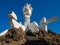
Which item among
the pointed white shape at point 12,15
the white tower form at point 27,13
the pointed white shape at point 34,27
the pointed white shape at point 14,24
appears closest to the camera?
the pointed white shape at point 14,24

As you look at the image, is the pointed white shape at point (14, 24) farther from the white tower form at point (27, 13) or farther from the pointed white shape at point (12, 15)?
the white tower form at point (27, 13)

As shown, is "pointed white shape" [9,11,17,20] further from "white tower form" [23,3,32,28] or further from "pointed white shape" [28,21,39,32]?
"pointed white shape" [28,21,39,32]

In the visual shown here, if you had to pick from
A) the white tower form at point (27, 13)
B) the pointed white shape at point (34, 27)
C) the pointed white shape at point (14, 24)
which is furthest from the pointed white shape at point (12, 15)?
the pointed white shape at point (34, 27)

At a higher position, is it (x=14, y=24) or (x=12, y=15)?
(x=12, y=15)

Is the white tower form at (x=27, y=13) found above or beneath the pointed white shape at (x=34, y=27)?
above

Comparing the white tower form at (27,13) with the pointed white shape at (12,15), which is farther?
the white tower form at (27,13)

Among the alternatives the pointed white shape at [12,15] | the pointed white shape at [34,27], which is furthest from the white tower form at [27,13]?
the pointed white shape at [12,15]

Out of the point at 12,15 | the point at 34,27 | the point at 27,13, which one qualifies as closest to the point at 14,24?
the point at 12,15

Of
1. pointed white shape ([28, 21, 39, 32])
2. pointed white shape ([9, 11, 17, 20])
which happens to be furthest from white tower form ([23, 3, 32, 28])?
pointed white shape ([9, 11, 17, 20])

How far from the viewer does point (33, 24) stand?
3612 centimetres

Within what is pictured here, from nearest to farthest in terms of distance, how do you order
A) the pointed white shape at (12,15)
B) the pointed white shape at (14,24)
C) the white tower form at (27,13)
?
the pointed white shape at (14,24) < the pointed white shape at (12,15) < the white tower form at (27,13)

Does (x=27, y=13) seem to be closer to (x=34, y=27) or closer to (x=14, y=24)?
(x=34, y=27)

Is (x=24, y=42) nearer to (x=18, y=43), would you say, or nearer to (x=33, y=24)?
(x=18, y=43)

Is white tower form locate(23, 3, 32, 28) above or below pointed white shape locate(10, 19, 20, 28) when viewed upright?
above
